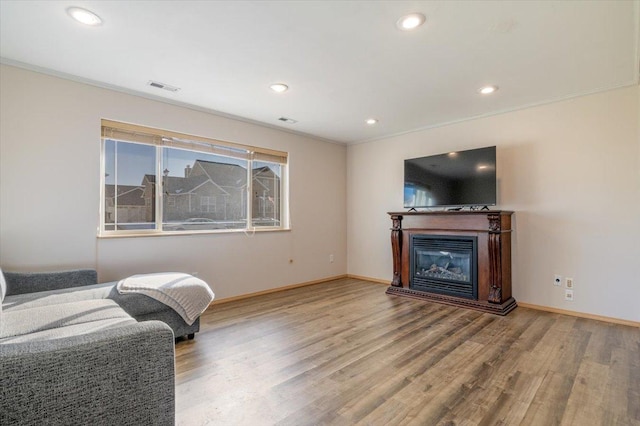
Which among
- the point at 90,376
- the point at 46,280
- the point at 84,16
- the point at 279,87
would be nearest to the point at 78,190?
the point at 46,280

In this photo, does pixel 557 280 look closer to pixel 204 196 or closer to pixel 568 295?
pixel 568 295

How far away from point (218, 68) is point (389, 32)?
1.50 m

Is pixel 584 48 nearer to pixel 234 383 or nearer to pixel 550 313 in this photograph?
pixel 550 313

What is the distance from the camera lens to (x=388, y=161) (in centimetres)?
515

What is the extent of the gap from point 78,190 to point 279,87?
7.20ft

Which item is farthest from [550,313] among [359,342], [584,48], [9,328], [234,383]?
[9,328]

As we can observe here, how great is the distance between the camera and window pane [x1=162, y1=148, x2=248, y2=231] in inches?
147

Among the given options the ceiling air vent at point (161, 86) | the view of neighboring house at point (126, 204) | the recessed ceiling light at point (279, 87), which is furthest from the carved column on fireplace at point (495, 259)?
the view of neighboring house at point (126, 204)

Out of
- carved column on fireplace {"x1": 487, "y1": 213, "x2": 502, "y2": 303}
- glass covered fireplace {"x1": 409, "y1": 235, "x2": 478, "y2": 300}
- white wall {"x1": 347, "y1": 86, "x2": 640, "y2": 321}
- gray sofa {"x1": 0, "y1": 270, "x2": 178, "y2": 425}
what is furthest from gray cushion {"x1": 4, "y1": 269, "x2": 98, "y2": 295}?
white wall {"x1": 347, "y1": 86, "x2": 640, "y2": 321}

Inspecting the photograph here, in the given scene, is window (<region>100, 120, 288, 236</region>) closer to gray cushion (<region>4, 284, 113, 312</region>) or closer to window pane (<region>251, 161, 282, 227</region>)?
window pane (<region>251, 161, 282, 227</region>)

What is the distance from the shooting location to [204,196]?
4020 millimetres

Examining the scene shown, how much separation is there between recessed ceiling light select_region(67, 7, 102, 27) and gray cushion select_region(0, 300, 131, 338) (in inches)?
75.6

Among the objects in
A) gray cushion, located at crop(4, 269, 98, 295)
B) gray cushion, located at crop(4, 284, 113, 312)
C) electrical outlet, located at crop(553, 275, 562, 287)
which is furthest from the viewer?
electrical outlet, located at crop(553, 275, 562, 287)

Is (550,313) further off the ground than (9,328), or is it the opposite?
(9,328)
